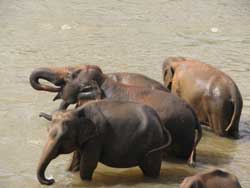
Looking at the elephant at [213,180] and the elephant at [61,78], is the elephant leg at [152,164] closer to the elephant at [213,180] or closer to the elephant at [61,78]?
the elephant at [61,78]

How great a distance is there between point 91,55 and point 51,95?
2348 mm

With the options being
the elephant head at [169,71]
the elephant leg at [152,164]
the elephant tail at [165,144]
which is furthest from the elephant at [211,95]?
the elephant leg at [152,164]

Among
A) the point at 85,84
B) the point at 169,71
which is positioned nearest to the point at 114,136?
the point at 85,84

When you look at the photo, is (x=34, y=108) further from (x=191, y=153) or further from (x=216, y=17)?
(x=216, y=17)

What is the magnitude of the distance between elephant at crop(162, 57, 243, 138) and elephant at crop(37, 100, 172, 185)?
1.44 meters

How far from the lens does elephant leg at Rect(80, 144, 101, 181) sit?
296 inches

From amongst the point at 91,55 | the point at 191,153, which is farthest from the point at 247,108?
the point at 91,55

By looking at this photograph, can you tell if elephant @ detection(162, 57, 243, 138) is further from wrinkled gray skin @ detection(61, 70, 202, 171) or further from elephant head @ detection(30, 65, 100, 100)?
elephant head @ detection(30, 65, 100, 100)

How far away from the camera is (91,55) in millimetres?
12562

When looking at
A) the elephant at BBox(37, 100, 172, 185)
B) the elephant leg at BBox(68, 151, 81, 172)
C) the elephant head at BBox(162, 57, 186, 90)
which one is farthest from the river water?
the elephant head at BBox(162, 57, 186, 90)

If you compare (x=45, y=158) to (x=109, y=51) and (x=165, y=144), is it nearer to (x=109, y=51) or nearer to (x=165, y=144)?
(x=165, y=144)

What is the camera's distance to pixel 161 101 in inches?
328

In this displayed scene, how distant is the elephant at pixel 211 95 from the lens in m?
9.16

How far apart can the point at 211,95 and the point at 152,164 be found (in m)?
1.63
